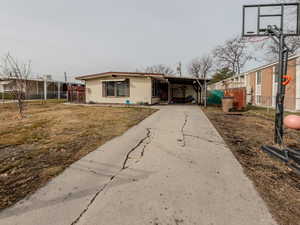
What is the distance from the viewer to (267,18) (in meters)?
4.55

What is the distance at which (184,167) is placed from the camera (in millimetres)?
2715

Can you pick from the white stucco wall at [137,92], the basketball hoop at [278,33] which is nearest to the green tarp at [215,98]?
the white stucco wall at [137,92]

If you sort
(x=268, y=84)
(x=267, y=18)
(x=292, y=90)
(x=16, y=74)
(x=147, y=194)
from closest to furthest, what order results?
(x=147, y=194)
(x=267, y=18)
(x=16, y=74)
(x=292, y=90)
(x=268, y=84)

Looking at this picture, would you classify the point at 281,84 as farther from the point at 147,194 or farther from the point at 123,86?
the point at 123,86

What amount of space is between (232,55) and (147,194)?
4085 centimetres

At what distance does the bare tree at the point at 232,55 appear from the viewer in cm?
3397

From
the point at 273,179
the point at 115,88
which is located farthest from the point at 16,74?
the point at 273,179

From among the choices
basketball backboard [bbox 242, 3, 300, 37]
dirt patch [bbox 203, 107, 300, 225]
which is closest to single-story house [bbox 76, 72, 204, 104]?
basketball backboard [bbox 242, 3, 300, 37]

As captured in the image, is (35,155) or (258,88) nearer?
(35,155)

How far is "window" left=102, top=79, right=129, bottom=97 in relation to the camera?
14742 millimetres

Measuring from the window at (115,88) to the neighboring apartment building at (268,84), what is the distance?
12.1 metres

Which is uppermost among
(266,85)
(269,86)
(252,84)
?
(252,84)

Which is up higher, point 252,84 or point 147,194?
point 252,84

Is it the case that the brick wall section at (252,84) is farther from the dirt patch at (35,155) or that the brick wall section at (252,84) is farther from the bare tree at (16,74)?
the bare tree at (16,74)
